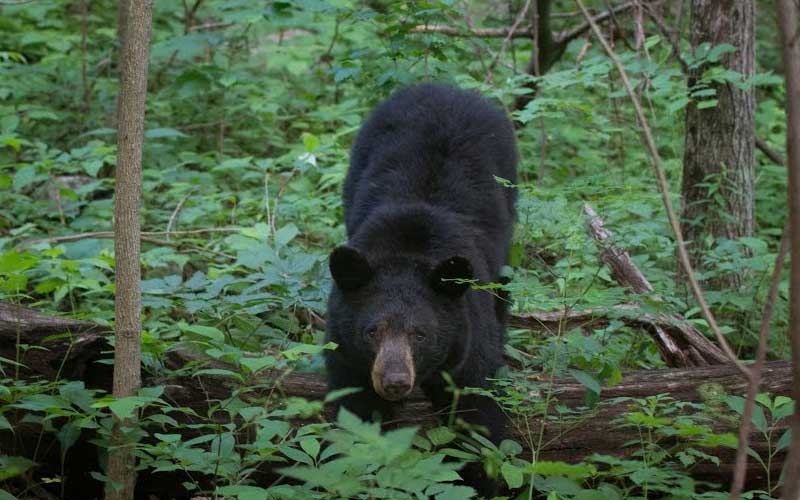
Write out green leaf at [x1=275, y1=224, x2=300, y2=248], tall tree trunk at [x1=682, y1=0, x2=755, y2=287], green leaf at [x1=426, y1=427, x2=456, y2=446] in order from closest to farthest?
green leaf at [x1=426, y1=427, x2=456, y2=446] → green leaf at [x1=275, y1=224, x2=300, y2=248] → tall tree trunk at [x1=682, y1=0, x2=755, y2=287]

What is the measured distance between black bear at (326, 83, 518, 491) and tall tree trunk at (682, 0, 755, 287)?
225 centimetres

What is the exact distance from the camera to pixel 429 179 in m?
5.71

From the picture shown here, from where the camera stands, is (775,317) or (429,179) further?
(775,317)

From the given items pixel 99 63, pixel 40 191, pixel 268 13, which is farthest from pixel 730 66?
pixel 99 63

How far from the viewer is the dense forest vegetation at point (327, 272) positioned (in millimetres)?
3832

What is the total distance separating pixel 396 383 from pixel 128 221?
1.43 meters

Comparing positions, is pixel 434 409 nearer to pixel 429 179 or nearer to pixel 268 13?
pixel 429 179

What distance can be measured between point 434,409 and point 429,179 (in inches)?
57.7

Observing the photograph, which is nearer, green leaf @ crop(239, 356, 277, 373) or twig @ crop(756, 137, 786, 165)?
green leaf @ crop(239, 356, 277, 373)

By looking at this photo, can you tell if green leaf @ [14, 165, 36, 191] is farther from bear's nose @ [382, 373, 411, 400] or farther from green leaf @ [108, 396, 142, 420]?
green leaf @ [108, 396, 142, 420]

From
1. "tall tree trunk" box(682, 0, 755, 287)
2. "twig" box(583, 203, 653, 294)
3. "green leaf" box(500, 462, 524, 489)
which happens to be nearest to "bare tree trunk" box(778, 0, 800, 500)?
"green leaf" box(500, 462, 524, 489)

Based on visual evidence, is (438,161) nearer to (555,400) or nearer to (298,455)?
(555,400)

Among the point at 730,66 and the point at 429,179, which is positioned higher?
the point at 730,66

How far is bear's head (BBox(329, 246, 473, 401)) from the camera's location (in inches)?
182
